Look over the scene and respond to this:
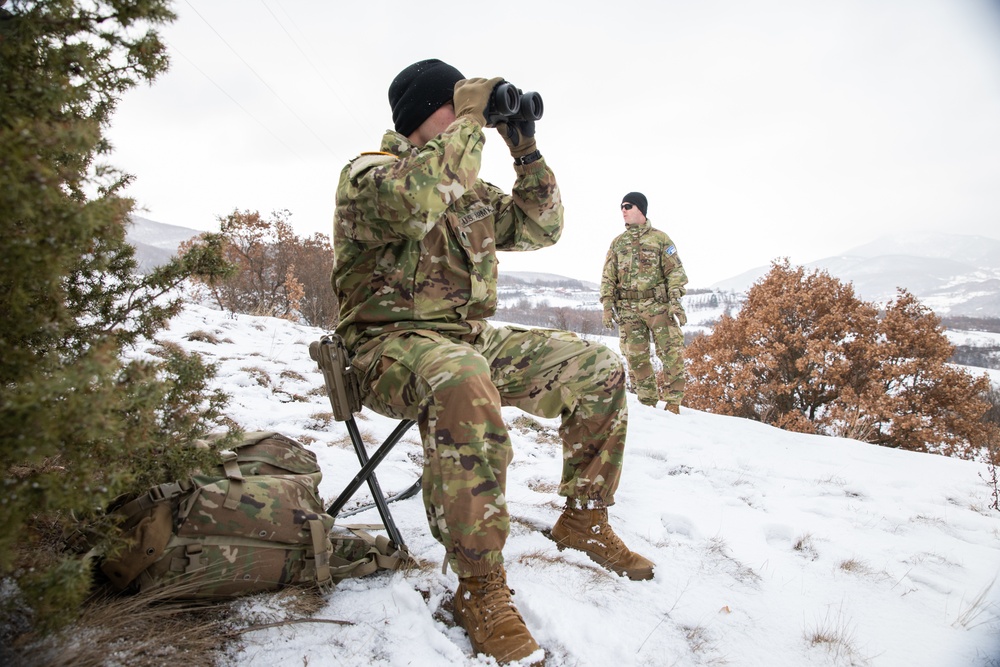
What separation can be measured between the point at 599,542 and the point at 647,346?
498 cm

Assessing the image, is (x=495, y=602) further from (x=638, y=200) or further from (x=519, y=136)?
(x=638, y=200)

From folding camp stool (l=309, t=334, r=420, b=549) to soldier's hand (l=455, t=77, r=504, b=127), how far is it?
94cm

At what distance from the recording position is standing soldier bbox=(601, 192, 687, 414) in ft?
21.2

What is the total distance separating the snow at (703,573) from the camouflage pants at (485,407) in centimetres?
27

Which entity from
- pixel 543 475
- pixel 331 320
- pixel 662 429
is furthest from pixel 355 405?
pixel 331 320

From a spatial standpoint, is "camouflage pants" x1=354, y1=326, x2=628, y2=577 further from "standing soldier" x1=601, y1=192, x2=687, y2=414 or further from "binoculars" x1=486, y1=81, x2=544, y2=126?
"standing soldier" x1=601, y1=192, x2=687, y2=414

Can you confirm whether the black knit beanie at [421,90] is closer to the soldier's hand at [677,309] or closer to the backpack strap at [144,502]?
the backpack strap at [144,502]

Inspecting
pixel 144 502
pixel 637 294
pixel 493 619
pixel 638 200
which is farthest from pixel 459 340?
pixel 638 200

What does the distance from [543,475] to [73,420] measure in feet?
8.01

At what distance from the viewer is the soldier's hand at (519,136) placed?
81.5 inches

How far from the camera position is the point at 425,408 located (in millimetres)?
1535

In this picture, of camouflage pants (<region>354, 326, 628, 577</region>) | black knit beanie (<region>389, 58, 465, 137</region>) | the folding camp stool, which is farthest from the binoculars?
the folding camp stool

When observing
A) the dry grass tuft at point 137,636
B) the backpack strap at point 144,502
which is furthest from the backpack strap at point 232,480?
the dry grass tuft at point 137,636

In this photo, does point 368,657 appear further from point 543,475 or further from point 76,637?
point 543,475
